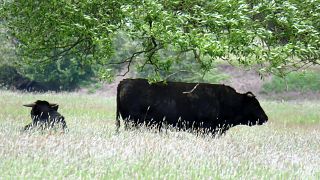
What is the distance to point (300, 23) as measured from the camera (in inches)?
531

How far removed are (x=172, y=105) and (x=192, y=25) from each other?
371 centimetres

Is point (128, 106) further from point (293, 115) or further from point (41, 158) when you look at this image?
point (293, 115)

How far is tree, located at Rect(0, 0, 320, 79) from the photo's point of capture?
12445mm

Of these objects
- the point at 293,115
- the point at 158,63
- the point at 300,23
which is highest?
the point at 300,23

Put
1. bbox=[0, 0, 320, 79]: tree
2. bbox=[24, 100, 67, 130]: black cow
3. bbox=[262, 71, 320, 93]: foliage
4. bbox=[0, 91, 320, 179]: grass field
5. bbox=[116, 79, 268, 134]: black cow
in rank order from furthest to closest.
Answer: bbox=[262, 71, 320, 93]: foliage
bbox=[116, 79, 268, 134]: black cow
bbox=[24, 100, 67, 130]: black cow
bbox=[0, 0, 320, 79]: tree
bbox=[0, 91, 320, 179]: grass field

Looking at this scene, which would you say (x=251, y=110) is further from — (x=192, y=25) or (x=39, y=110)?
(x=39, y=110)

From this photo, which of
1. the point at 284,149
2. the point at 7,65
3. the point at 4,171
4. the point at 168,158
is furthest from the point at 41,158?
the point at 7,65

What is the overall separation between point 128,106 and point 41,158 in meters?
6.97

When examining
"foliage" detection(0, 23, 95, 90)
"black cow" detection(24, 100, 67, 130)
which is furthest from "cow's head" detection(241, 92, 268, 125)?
"foliage" detection(0, 23, 95, 90)

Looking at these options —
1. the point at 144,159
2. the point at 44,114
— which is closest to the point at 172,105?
the point at 44,114

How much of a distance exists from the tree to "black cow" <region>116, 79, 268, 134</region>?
90 cm

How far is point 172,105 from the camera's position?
1672cm

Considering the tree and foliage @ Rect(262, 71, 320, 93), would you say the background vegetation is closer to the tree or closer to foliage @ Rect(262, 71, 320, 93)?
the tree

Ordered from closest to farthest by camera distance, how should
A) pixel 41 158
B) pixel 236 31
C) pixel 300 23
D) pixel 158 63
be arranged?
pixel 41 158
pixel 236 31
pixel 300 23
pixel 158 63
